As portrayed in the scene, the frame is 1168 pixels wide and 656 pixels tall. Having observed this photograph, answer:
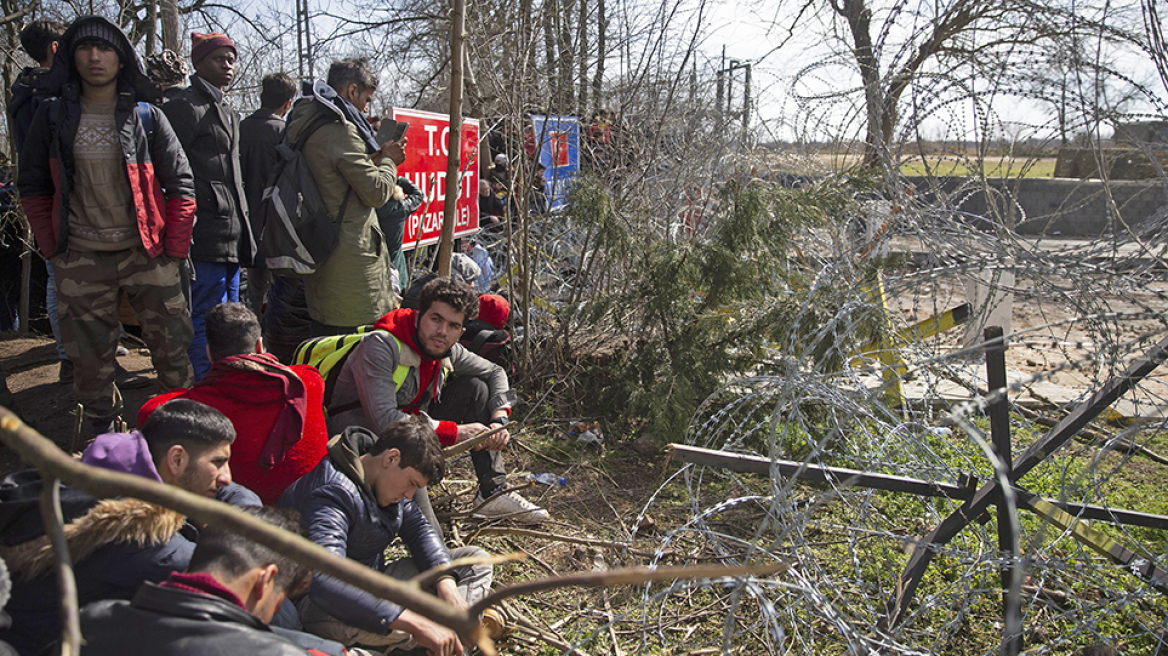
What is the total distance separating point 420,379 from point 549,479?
913mm

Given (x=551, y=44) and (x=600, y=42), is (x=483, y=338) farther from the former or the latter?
(x=551, y=44)

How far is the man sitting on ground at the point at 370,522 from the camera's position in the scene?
2.04 m

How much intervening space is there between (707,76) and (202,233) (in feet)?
11.7

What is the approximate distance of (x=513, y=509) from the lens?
126 inches

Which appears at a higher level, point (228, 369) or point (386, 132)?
point (386, 132)

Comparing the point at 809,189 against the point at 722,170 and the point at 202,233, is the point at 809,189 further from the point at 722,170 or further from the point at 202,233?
the point at 202,233

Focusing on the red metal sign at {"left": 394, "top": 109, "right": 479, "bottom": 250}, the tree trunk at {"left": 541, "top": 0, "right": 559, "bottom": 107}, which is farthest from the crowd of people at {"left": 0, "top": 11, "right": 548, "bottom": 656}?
the tree trunk at {"left": 541, "top": 0, "right": 559, "bottom": 107}

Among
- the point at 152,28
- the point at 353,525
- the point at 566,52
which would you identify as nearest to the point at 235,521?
the point at 353,525

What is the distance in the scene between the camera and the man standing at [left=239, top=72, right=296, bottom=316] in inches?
154

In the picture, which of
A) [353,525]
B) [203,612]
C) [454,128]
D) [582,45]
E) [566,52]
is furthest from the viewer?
[582,45]

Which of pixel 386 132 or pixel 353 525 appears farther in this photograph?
pixel 386 132

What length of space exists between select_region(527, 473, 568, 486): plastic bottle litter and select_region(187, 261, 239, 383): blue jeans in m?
1.72

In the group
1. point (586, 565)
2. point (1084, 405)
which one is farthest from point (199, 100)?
point (1084, 405)

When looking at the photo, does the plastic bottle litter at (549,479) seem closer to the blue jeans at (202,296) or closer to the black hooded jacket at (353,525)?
the black hooded jacket at (353,525)
